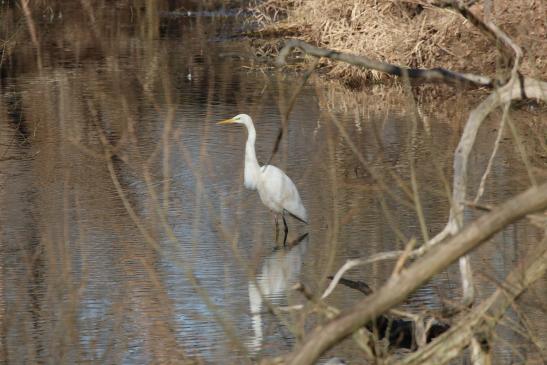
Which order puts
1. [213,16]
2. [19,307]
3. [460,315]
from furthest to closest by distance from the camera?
[213,16] < [19,307] < [460,315]

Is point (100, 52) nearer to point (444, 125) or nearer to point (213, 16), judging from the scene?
point (213, 16)

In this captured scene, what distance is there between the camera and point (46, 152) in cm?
1518

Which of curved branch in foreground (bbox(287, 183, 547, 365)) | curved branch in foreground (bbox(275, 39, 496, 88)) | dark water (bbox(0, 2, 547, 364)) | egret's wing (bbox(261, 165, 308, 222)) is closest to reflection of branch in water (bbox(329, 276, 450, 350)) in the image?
dark water (bbox(0, 2, 547, 364))

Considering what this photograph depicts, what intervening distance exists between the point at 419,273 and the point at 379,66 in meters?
1.40

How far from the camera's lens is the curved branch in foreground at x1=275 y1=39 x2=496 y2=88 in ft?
14.5

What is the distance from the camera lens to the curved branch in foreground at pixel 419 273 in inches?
126

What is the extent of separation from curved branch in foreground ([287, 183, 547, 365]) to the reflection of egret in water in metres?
4.70

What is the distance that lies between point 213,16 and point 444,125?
14636 millimetres

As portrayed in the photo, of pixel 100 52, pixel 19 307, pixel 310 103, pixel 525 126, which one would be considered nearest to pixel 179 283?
pixel 19 307

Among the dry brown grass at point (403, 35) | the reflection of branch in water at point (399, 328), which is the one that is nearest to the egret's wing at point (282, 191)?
the reflection of branch in water at point (399, 328)

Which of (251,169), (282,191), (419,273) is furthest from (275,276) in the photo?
(419,273)

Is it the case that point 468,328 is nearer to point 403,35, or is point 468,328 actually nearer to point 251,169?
point 251,169

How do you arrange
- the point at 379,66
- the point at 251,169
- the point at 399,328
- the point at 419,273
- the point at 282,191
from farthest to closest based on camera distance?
the point at 251,169
the point at 282,191
the point at 399,328
the point at 379,66
the point at 419,273

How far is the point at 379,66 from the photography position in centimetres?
450
